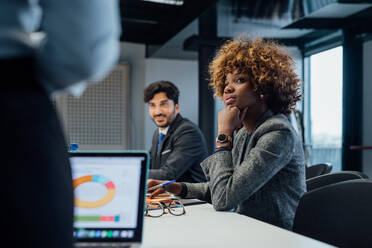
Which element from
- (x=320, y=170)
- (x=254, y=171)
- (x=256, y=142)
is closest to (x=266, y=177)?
(x=254, y=171)

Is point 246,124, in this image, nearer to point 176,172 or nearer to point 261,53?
point 261,53

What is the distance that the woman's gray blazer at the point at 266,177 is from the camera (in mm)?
1520

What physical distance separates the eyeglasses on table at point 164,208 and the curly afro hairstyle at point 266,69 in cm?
64

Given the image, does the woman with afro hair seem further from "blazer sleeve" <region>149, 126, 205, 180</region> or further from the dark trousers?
the dark trousers

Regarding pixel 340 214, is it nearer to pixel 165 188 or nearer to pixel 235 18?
pixel 165 188

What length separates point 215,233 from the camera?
3.80 feet

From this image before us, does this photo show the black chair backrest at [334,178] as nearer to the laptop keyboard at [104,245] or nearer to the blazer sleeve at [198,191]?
the blazer sleeve at [198,191]

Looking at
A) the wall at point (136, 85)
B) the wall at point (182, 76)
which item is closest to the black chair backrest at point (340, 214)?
the wall at point (136, 85)

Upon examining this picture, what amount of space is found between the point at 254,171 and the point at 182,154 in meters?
1.36

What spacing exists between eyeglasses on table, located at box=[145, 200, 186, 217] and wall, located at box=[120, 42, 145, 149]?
16.6 feet

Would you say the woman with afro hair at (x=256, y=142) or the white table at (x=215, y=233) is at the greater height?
the woman with afro hair at (x=256, y=142)

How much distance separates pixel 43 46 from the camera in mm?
472

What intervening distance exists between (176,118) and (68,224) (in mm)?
Result: 2685

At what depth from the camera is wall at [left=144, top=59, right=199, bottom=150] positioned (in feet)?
22.6
